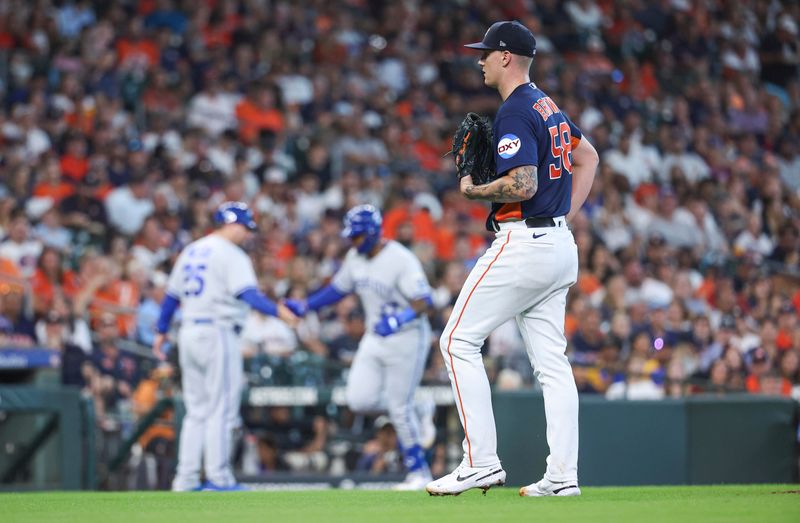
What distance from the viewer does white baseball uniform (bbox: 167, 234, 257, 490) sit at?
34.5ft

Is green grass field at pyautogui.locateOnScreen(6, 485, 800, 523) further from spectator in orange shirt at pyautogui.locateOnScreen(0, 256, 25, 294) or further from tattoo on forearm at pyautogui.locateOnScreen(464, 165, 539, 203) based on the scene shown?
spectator in orange shirt at pyautogui.locateOnScreen(0, 256, 25, 294)

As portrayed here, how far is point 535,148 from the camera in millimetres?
6555

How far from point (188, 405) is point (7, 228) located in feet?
14.6

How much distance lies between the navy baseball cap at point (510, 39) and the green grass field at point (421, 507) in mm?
2242

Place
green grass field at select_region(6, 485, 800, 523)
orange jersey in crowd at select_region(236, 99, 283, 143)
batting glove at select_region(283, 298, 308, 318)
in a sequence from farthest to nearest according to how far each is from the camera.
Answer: orange jersey in crowd at select_region(236, 99, 283, 143) < batting glove at select_region(283, 298, 308, 318) < green grass field at select_region(6, 485, 800, 523)

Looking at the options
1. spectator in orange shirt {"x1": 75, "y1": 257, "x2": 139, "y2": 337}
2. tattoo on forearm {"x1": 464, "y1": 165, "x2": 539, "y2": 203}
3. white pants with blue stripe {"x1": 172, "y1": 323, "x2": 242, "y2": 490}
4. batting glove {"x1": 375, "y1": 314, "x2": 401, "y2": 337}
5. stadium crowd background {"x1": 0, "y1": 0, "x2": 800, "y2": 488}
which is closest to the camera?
tattoo on forearm {"x1": 464, "y1": 165, "x2": 539, "y2": 203}

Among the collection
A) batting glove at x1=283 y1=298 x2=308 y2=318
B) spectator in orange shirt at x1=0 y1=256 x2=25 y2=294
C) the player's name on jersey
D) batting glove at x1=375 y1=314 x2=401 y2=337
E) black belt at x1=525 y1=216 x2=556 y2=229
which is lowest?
the player's name on jersey

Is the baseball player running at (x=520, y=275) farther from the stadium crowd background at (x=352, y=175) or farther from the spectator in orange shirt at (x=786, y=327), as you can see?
the spectator in orange shirt at (x=786, y=327)

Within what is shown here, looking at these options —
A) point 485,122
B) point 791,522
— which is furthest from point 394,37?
point 791,522

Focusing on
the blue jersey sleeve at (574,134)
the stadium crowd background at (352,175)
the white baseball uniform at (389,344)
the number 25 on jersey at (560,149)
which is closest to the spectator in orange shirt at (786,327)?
the stadium crowd background at (352,175)

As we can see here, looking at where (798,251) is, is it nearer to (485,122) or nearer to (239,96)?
(239,96)

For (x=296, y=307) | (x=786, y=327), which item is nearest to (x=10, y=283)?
(x=296, y=307)

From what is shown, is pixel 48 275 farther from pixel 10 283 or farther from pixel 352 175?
pixel 352 175

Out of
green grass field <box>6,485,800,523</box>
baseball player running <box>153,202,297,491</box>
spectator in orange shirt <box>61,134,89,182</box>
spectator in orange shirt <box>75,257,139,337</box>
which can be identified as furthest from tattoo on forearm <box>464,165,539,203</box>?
spectator in orange shirt <box>61,134,89,182</box>
